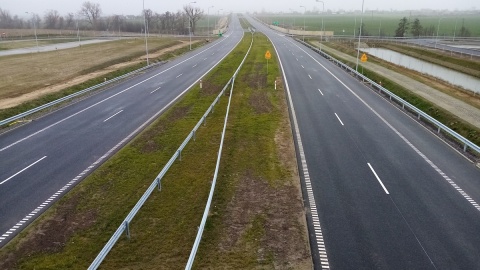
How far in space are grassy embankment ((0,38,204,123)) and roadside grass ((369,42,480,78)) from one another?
43808 millimetres

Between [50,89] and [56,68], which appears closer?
[50,89]

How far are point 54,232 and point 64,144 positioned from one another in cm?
973

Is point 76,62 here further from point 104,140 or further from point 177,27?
point 177,27

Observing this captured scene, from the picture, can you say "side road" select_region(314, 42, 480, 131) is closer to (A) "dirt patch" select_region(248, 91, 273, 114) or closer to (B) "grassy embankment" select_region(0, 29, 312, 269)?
(A) "dirt patch" select_region(248, 91, 273, 114)

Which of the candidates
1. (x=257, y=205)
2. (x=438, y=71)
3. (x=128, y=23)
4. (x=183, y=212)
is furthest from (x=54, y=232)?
(x=128, y=23)

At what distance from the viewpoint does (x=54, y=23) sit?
161m

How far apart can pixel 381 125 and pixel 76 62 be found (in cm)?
4646

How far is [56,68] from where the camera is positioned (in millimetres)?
50844

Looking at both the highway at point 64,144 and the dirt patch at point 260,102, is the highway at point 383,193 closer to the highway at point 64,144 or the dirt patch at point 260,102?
the dirt patch at point 260,102

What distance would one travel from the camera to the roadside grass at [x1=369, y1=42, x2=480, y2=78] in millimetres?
54844

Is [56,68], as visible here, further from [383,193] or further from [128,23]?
[128,23]

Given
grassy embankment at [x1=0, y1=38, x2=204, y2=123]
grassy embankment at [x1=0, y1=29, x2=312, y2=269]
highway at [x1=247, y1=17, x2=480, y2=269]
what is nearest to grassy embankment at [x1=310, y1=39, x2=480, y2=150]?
highway at [x1=247, y1=17, x2=480, y2=269]

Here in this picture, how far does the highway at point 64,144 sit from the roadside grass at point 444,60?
41453 mm

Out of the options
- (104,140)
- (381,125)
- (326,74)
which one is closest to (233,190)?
(104,140)
